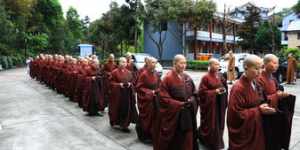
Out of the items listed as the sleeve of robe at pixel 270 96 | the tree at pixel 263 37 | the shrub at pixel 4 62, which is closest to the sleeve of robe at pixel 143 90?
the sleeve of robe at pixel 270 96

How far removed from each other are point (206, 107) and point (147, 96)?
1195mm

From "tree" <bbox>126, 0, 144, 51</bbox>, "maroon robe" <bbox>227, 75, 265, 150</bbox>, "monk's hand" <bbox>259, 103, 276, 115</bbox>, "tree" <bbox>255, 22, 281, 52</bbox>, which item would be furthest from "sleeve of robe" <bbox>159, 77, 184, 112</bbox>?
"tree" <bbox>255, 22, 281, 52</bbox>

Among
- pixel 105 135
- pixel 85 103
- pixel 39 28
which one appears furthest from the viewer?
pixel 39 28

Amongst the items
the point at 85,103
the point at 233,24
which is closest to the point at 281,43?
the point at 233,24

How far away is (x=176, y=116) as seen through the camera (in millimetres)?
5918

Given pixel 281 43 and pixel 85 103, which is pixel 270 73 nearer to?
pixel 85 103

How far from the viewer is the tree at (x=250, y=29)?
44.3 m

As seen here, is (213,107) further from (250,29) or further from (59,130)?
(250,29)

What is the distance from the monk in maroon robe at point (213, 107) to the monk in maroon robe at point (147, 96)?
1.00m

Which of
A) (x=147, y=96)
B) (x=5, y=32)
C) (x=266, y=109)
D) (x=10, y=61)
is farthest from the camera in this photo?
(x=10, y=61)

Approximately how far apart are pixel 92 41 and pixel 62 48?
4404 mm

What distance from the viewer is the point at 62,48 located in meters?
56.9

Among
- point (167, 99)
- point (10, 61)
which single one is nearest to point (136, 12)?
point (10, 61)

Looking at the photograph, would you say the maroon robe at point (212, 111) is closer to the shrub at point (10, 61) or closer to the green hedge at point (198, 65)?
the green hedge at point (198, 65)
